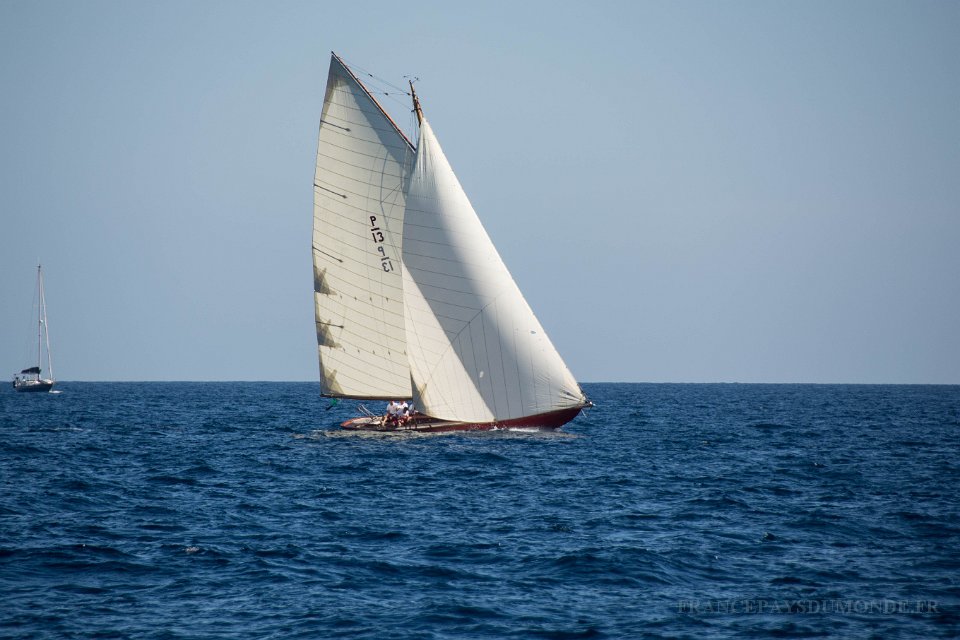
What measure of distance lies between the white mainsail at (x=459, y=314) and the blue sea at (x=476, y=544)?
112 inches

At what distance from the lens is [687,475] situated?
3503cm

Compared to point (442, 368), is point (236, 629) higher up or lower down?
lower down

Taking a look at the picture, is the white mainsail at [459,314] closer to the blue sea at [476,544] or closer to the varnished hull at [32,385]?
the blue sea at [476,544]

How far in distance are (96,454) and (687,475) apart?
85.9ft

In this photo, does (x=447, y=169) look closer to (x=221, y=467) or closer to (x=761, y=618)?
(x=221, y=467)

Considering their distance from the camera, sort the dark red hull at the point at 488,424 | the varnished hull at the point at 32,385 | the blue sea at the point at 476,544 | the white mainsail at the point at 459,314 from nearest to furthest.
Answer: the blue sea at the point at 476,544 → the white mainsail at the point at 459,314 → the dark red hull at the point at 488,424 → the varnished hull at the point at 32,385

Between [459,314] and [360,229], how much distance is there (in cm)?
647

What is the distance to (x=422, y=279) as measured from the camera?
4209 cm

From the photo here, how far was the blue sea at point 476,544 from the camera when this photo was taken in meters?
16.4

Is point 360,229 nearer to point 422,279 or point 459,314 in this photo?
point 422,279

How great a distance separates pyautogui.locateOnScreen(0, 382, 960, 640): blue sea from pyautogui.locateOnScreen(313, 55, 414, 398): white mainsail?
5.77 metres

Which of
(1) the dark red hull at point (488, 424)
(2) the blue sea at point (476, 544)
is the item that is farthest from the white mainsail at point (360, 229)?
(2) the blue sea at point (476, 544)

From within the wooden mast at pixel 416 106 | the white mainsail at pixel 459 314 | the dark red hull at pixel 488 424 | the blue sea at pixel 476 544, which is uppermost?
the wooden mast at pixel 416 106

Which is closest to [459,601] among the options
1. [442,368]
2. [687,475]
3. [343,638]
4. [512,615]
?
[512,615]
